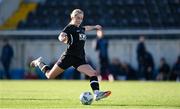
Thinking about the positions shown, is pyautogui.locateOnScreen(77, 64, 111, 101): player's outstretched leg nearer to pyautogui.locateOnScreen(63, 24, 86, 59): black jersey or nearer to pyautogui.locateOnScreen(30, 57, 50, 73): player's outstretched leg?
pyautogui.locateOnScreen(63, 24, 86, 59): black jersey

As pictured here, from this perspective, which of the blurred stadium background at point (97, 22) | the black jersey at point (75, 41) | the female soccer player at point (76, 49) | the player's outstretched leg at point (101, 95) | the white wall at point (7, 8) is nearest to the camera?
the player's outstretched leg at point (101, 95)

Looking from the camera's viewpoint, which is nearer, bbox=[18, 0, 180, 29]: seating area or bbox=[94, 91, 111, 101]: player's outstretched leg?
bbox=[94, 91, 111, 101]: player's outstretched leg

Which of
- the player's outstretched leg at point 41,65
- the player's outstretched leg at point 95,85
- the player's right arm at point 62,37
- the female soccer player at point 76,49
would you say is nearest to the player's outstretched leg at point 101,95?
the player's outstretched leg at point 95,85

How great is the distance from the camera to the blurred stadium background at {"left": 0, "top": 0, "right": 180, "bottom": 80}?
36.3 metres

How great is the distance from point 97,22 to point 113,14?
1.09 metres

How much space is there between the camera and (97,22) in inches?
1506

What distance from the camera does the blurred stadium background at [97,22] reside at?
36.3 metres

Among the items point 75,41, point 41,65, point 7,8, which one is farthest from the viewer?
point 7,8

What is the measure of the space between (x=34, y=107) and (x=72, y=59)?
221 centimetres

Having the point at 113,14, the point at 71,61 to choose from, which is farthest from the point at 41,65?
the point at 113,14

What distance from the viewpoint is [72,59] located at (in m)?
15.7

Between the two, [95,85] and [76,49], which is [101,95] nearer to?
[95,85]

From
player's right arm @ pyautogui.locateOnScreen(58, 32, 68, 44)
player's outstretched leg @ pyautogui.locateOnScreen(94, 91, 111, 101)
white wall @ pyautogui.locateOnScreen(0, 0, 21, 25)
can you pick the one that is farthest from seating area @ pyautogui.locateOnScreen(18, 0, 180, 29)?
player's outstretched leg @ pyautogui.locateOnScreen(94, 91, 111, 101)

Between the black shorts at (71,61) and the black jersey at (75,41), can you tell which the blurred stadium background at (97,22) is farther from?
the black jersey at (75,41)
